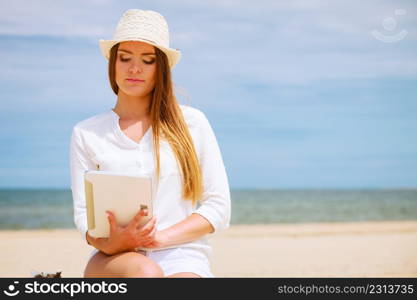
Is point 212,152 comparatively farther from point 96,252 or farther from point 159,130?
point 96,252

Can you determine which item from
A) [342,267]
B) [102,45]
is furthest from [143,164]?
[342,267]

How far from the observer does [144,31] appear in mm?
2816

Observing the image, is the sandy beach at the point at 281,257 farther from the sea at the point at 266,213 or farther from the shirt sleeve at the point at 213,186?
the sea at the point at 266,213

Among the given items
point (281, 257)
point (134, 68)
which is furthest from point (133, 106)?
point (281, 257)

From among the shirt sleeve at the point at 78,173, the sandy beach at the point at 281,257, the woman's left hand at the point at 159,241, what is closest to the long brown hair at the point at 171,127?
the woman's left hand at the point at 159,241

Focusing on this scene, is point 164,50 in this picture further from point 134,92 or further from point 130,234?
point 130,234

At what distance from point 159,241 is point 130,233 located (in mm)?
179

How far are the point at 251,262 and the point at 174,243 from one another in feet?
20.5

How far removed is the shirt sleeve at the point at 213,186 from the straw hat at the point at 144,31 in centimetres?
42

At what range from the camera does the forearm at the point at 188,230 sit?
2.74m

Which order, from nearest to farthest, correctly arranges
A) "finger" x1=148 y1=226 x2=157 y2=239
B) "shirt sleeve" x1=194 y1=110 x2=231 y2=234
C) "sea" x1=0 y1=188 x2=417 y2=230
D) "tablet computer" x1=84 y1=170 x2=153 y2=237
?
"tablet computer" x1=84 y1=170 x2=153 y2=237 → "finger" x1=148 y1=226 x2=157 y2=239 → "shirt sleeve" x1=194 y1=110 x2=231 y2=234 → "sea" x1=0 y1=188 x2=417 y2=230

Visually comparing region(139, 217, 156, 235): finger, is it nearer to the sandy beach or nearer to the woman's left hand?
the woman's left hand

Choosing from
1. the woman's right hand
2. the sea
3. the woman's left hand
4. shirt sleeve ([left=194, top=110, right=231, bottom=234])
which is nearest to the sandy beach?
shirt sleeve ([left=194, top=110, right=231, bottom=234])

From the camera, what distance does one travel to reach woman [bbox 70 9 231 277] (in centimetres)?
278
